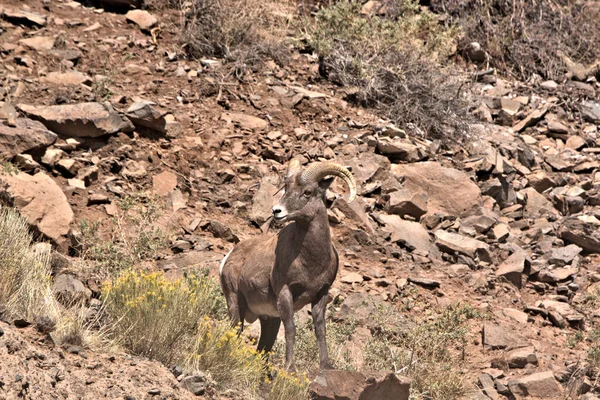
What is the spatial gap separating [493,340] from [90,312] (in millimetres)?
4729

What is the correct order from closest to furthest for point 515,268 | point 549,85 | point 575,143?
1. point 515,268
2. point 575,143
3. point 549,85

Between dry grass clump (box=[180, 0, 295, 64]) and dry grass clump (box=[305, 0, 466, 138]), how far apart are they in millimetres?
760

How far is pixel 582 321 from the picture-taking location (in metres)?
11.2

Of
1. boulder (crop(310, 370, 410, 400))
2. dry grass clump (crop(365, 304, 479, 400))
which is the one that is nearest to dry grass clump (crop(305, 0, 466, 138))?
dry grass clump (crop(365, 304, 479, 400))

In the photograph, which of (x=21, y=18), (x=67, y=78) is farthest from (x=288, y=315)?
(x=21, y=18)

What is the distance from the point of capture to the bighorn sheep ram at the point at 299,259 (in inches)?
295

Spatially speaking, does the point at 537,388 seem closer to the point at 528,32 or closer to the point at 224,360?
the point at 224,360

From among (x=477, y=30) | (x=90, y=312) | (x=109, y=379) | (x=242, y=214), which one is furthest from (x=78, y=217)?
(x=477, y=30)

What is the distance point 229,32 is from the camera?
50.1ft

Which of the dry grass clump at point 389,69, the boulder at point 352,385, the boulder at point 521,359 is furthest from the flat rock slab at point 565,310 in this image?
the boulder at point 352,385

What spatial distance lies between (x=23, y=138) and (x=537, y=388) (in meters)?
6.53

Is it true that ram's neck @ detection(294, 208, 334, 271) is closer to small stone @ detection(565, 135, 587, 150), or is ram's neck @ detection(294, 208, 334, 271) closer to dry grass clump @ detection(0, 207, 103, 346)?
dry grass clump @ detection(0, 207, 103, 346)

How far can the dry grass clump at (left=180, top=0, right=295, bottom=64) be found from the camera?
49.6 feet

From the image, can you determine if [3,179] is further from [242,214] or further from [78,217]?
[242,214]
